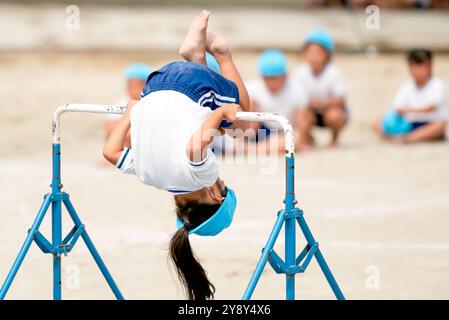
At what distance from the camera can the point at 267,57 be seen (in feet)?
31.9

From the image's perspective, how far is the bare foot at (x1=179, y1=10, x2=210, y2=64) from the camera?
17.4 ft

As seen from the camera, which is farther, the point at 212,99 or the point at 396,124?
the point at 396,124

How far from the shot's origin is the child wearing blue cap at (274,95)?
388 inches

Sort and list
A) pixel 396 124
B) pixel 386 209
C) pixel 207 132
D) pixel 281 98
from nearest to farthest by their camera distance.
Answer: pixel 207 132 → pixel 386 209 → pixel 281 98 → pixel 396 124

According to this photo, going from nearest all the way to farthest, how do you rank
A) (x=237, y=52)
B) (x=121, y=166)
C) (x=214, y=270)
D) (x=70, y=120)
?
(x=121, y=166) < (x=214, y=270) < (x=70, y=120) < (x=237, y=52)

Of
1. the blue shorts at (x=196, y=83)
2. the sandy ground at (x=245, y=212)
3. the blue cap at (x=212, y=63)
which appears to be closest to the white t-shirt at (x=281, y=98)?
the sandy ground at (x=245, y=212)

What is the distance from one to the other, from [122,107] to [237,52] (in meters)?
8.49

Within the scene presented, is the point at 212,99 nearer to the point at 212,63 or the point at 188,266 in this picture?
the point at 212,63

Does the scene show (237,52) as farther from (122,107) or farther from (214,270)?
(122,107)

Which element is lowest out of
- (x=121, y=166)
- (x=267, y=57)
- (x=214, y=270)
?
(x=214, y=270)

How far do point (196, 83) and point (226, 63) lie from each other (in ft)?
1.38

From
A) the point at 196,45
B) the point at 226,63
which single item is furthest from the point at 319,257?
the point at 196,45

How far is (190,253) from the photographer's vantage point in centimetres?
530
